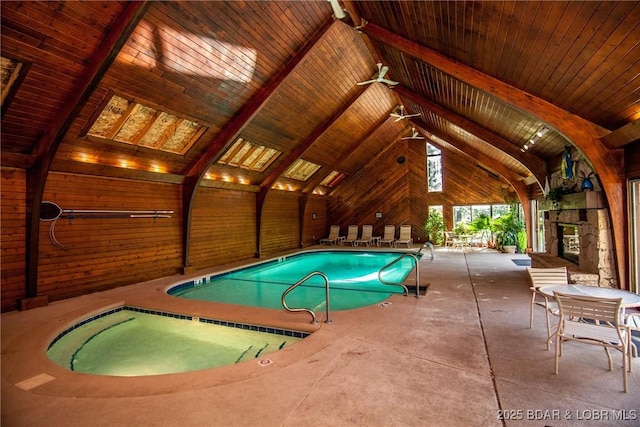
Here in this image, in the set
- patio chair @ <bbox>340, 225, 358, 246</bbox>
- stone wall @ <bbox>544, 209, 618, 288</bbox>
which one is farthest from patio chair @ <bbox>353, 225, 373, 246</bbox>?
stone wall @ <bbox>544, 209, 618, 288</bbox>

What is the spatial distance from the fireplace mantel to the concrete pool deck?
7.02ft

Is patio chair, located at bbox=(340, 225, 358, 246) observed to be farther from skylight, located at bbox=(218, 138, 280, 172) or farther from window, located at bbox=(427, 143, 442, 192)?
skylight, located at bbox=(218, 138, 280, 172)

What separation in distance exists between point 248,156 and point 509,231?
9.74 metres

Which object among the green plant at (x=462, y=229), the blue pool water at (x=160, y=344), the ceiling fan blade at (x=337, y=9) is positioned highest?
the ceiling fan blade at (x=337, y=9)

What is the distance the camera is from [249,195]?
10.8 metres

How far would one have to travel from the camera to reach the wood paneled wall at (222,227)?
863cm

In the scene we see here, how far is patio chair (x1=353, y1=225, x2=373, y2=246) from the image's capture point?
1441cm

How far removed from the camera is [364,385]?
8.53ft

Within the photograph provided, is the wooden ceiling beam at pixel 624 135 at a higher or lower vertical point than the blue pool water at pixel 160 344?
higher

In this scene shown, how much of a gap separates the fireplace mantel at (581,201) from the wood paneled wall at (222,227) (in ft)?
27.7

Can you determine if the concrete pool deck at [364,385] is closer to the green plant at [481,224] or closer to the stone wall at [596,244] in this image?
the stone wall at [596,244]

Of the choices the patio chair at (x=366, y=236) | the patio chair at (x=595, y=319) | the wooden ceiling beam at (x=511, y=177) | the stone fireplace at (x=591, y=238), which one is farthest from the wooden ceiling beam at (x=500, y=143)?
the patio chair at (x=366, y=236)

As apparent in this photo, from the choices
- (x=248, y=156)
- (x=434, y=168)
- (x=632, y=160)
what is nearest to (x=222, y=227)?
(x=248, y=156)

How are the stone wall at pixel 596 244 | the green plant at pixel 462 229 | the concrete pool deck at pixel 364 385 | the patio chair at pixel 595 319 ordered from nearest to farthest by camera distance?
the concrete pool deck at pixel 364 385 < the patio chair at pixel 595 319 < the stone wall at pixel 596 244 < the green plant at pixel 462 229
